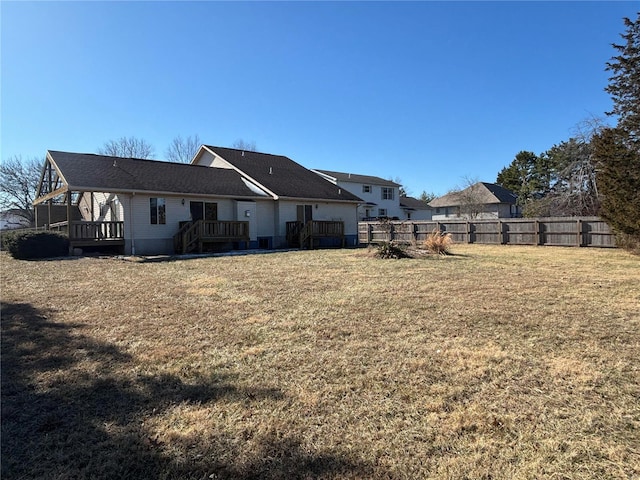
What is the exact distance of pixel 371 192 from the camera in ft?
129

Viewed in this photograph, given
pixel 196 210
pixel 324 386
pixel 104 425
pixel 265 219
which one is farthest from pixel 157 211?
pixel 324 386

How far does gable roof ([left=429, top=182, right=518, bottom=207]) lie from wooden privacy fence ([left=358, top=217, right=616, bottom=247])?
24.0 metres

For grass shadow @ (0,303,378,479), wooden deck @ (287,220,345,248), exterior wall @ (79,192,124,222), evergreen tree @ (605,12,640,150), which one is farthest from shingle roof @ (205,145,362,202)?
grass shadow @ (0,303,378,479)

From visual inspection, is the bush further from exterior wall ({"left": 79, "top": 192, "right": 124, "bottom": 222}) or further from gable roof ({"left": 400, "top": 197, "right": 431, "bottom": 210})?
gable roof ({"left": 400, "top": 197, "right": 431, "bottom": 210})

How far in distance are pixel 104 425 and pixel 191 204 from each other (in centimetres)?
1554

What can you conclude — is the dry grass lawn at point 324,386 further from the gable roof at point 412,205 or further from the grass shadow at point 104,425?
the gable roof at point 412,205

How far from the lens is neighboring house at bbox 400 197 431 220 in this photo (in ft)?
147

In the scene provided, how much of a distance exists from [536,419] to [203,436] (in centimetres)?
233

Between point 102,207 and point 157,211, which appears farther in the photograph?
point 102,207

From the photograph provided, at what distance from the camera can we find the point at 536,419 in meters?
2.66

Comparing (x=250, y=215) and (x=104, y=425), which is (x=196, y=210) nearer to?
(x=250, y=215)

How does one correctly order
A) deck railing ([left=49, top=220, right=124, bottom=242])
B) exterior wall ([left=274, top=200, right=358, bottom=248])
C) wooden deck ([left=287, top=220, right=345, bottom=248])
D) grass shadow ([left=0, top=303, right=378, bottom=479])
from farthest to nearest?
exterior wall ([left=274, top=200, right=358, bottom=248]), wooden deck ([left=287, top=220, right=345, bottom=248]), deck railing ([left=49, top=220, right=124, bottom=242]), grass shadow ([left=0, top=303, right=378, bottom=479])

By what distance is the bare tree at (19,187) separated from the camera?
33.0 m

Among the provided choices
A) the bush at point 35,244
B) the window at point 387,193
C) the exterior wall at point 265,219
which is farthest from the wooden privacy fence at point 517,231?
the window at point 387,193
